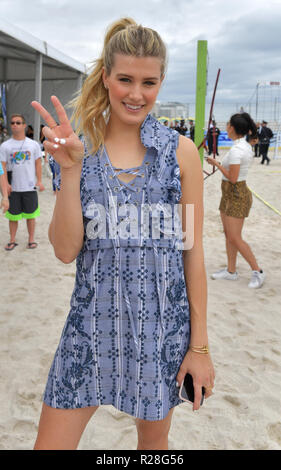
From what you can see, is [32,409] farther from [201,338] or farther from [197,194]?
[197,194]

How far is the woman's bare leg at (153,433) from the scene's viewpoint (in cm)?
128

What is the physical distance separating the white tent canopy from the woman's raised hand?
30.7ft

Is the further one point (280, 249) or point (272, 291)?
point (280, 249)

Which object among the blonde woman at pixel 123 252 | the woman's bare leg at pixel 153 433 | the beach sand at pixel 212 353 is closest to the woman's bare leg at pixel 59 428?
the blonde woman at pixel 123 252

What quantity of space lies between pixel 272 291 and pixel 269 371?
1.61 meters

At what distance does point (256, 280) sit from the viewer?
4.42m

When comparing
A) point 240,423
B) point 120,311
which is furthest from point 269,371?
point 120,311

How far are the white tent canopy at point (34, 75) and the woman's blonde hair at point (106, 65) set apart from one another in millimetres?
9144

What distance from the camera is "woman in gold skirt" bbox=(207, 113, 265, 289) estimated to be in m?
4.03

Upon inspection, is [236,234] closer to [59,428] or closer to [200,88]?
[200,88]

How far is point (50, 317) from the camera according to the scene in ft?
11.7

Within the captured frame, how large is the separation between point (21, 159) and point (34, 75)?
39.7ft

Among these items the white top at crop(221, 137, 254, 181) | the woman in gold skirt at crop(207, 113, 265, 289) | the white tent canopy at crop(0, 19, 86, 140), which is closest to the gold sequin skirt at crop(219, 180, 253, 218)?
the woman in gold skirt at crop(207, 113, 265, 289)

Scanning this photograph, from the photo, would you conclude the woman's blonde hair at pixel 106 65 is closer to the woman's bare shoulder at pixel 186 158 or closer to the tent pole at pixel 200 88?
the woman's bare shoulder at pixel 186 158
